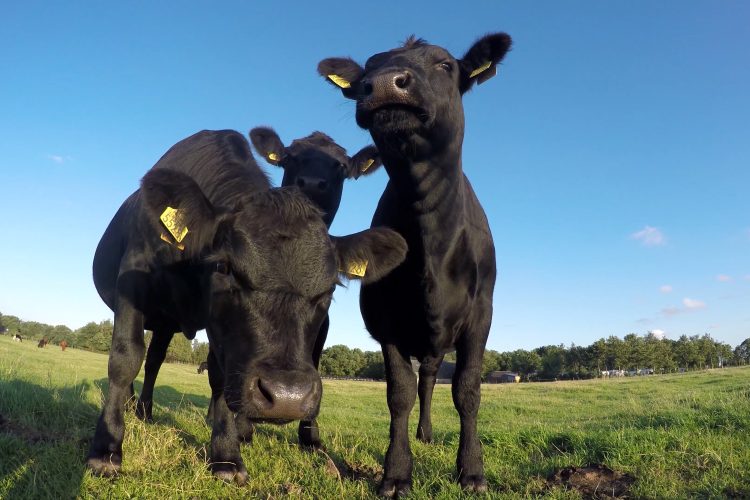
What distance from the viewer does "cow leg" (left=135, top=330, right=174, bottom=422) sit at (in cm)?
659

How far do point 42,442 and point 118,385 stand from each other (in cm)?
72

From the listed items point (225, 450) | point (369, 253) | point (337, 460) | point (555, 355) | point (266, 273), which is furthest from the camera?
point (555, 355)

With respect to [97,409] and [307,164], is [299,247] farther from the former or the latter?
[307,164]

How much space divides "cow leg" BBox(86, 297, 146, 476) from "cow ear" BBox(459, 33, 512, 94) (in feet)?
11.7

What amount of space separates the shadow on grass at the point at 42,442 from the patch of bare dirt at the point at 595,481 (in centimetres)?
322

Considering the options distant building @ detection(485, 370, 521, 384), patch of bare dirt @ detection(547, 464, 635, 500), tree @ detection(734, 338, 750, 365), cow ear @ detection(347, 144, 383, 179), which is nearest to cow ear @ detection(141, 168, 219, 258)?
patch of bare dirt @ detection(547, 464, 635, 500)

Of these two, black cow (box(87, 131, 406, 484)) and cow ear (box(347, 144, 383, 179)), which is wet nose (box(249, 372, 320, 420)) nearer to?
black cow (box(87, 131, 406, 484))

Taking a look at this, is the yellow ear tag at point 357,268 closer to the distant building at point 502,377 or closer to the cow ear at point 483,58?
the cow ear at point 483,58

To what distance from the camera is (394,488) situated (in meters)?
4.02

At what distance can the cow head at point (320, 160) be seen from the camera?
7.92m

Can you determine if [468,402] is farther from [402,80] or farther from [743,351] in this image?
[743,351]

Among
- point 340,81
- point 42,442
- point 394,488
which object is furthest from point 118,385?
point 340,81

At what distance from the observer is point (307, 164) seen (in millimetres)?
8039

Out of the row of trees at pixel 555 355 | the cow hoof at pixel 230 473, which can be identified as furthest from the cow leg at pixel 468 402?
the row of trees at pixel 555 355
